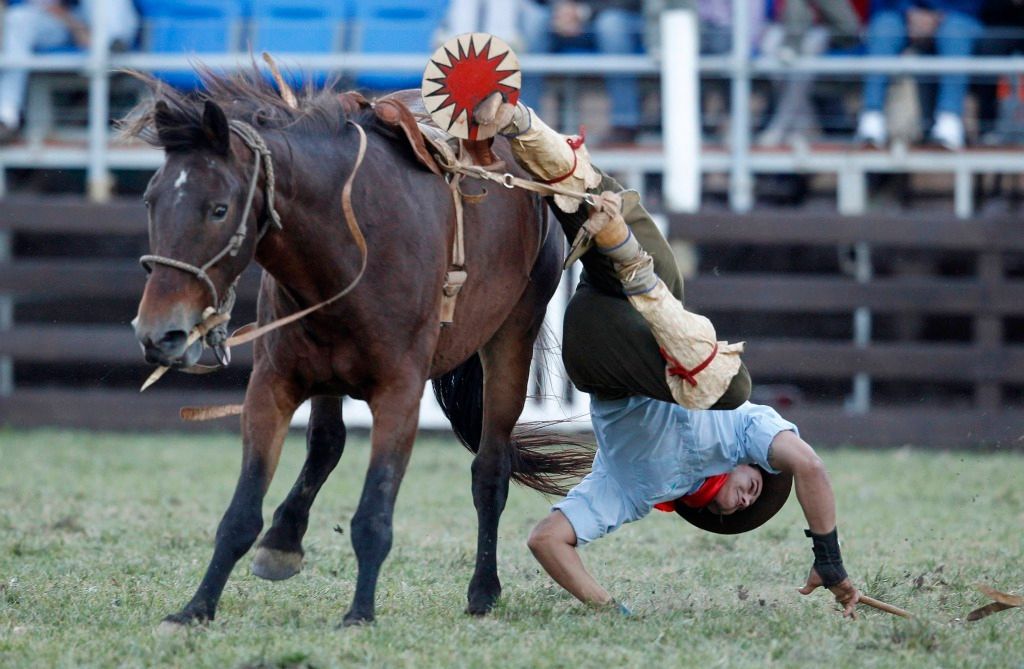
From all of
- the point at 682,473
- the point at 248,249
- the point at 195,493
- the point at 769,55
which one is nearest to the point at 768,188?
the point at 769,55

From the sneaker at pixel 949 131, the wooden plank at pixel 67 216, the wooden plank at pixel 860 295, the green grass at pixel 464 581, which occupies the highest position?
the sneaker at pixel 949 131

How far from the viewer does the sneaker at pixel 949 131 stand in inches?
408

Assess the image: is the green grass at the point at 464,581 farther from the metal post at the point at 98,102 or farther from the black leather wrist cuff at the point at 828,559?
the metal post at the point at 98,102

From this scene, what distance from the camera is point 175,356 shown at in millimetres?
3645

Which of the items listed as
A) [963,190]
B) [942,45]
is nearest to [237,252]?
[963,190]

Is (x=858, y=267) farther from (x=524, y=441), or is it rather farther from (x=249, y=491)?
(x=249, y=491)

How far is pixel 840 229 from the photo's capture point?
9820mm

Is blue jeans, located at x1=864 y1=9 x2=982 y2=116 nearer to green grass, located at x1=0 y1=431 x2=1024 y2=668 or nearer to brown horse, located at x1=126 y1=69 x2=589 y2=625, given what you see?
green grass, located at x1=0 y1=431 x2=1024 y2=668

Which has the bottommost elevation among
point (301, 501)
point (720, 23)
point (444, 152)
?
point (301, 501)

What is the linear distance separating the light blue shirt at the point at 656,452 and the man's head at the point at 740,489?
3 cm

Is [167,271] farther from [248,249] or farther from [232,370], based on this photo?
[232,370]

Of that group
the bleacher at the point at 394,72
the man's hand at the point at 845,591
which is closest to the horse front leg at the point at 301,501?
the man's hand at the point at 845,591

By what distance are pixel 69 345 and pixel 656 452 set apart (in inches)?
262

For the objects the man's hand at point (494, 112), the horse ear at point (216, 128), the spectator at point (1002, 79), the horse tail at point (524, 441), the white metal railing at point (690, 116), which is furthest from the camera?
the spectator at point (1002, 79)
